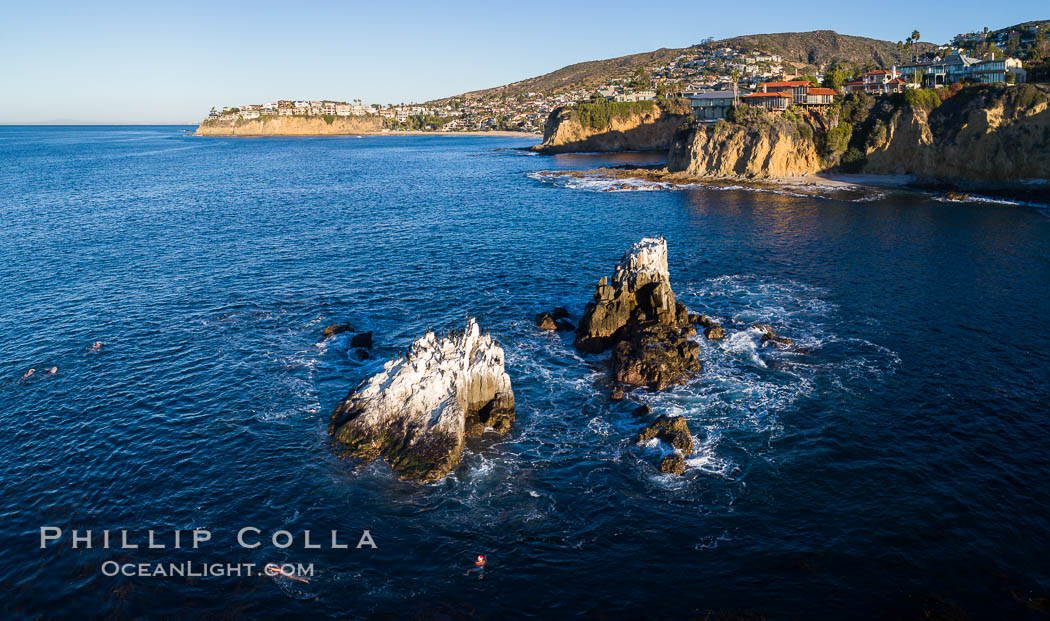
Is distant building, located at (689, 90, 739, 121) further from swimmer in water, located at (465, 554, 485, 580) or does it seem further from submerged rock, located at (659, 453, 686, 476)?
swimmer in water, located at (465, 554, 485, 580)

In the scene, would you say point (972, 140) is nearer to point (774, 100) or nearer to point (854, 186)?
point (854, 186)

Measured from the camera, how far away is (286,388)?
41844 mm

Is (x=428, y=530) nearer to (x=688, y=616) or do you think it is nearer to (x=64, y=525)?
(x=688, y=616)

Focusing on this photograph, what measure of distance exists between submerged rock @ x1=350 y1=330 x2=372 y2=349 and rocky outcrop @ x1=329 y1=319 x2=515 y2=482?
970 centimetres

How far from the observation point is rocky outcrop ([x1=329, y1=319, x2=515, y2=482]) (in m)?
33.7

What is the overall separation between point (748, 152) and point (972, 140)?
37.3 metres

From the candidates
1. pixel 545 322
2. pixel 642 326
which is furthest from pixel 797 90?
pixel 642 326

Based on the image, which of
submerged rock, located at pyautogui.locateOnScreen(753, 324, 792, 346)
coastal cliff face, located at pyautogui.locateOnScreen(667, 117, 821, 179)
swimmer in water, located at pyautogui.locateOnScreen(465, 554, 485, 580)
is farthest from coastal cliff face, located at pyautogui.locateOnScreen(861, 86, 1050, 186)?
swimmer in water, located at pyautogui.locateOnScreen(465, 554, 485, 580)

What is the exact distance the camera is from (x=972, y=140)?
10425cm

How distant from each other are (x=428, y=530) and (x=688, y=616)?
38.5 ft

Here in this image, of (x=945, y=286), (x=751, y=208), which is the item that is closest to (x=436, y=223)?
(x=751, y=208)

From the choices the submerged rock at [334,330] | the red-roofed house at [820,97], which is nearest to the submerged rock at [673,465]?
the submerged rock at [334,330]

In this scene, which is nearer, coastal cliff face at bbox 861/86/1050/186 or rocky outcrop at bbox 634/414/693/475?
rocky outcrop at bbox 634/414/693/475

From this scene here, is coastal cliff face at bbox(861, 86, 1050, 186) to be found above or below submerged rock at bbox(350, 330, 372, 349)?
above
